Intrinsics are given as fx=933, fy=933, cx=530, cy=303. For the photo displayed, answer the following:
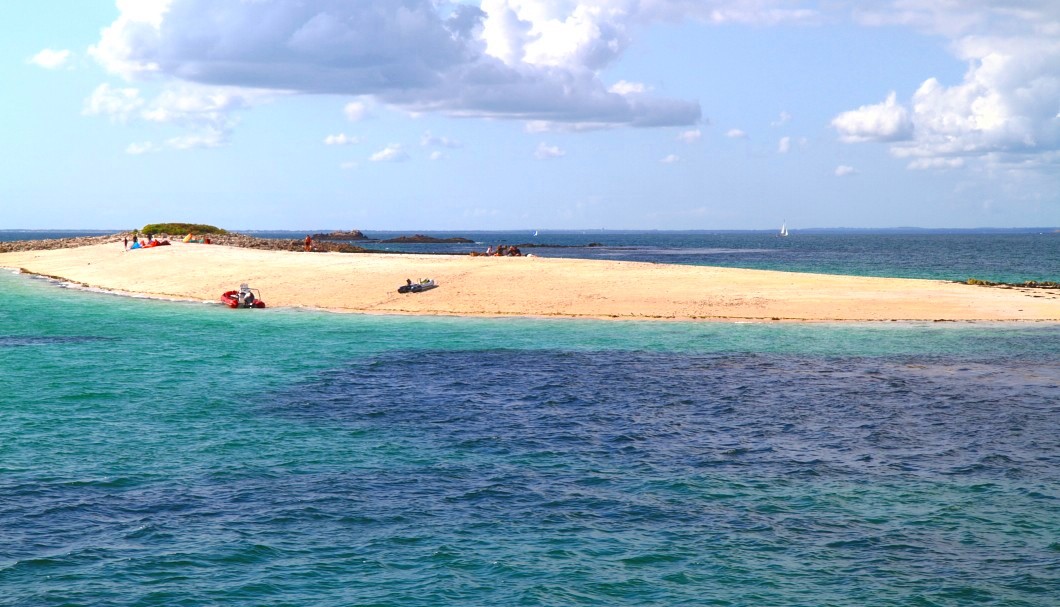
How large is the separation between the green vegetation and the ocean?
93769mm

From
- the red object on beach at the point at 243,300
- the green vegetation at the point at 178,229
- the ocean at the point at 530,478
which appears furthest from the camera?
the green vegetation at the point at 178,229

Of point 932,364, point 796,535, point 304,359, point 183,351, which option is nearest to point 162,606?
point 796,535

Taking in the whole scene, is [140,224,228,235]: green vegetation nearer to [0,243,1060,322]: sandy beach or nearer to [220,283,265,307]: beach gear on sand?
[0,243,1060,322]: sandy beach

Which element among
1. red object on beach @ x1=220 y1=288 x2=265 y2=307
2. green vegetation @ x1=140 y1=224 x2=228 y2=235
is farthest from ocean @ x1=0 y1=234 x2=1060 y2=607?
green vegetation @ x1=140 y1=224 x2=228 y2=235

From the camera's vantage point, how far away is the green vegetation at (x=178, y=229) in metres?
124

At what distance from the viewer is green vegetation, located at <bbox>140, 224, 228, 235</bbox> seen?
124 metres

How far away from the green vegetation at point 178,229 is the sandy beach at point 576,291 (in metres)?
54.4

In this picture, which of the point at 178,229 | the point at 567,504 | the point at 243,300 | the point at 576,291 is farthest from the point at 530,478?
the point at 178,229

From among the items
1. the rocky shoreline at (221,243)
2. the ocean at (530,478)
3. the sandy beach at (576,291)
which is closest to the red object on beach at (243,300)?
the sandy beach at (576,291)

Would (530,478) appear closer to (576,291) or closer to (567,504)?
(567,504)

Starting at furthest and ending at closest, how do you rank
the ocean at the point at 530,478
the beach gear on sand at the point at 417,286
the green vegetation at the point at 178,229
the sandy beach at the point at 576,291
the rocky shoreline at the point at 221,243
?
the green vegetation at the point at 178,229, the rocky shoreline at the point at 221,243, the beach gear on sand at the point at 417,286, the sandy beach at the point at 576,291, the ocean at the point at 530,478

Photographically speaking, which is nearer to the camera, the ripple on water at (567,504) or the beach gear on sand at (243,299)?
the ripple on water at (567,504)

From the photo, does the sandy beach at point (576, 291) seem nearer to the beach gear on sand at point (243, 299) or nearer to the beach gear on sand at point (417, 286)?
the beach gear on sand at point (417, 286)

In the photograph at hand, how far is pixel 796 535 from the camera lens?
1498cm
